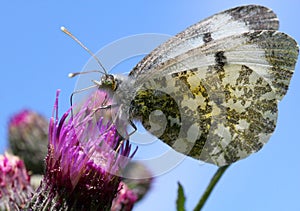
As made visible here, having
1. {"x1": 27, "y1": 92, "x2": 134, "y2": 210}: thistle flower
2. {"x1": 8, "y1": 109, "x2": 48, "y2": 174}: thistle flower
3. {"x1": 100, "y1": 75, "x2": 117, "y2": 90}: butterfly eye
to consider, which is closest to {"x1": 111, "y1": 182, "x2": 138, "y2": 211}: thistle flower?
{"x1": 27, "y1": 92, "x2": 134, "y2": 210}: thistle flower

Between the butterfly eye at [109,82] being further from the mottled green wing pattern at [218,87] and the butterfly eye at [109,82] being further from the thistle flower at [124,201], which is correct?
the thistle flower at [124,201]

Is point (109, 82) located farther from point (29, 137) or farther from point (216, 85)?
point (29, 137)

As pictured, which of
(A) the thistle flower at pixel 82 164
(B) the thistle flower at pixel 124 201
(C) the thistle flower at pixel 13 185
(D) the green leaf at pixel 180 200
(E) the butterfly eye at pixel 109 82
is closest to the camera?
(D) the green leaf at pixel 180 200

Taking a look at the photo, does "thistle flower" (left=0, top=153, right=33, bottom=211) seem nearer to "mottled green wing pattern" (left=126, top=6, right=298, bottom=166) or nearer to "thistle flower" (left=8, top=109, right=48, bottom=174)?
"mottled green wing pattern" (left=126, top=6, right=298, bottom=166)

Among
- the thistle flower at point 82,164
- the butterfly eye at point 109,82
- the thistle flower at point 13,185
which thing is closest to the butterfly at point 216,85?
the butterfly eye at point 109,82

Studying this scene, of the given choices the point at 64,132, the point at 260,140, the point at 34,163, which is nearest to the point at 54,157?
the point at 64,132

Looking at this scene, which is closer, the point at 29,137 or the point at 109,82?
the point at 109,82

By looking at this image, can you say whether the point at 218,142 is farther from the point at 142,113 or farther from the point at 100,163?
the point at 100,163

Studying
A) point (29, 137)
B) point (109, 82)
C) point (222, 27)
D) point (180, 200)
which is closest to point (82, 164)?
point (109, 82)
